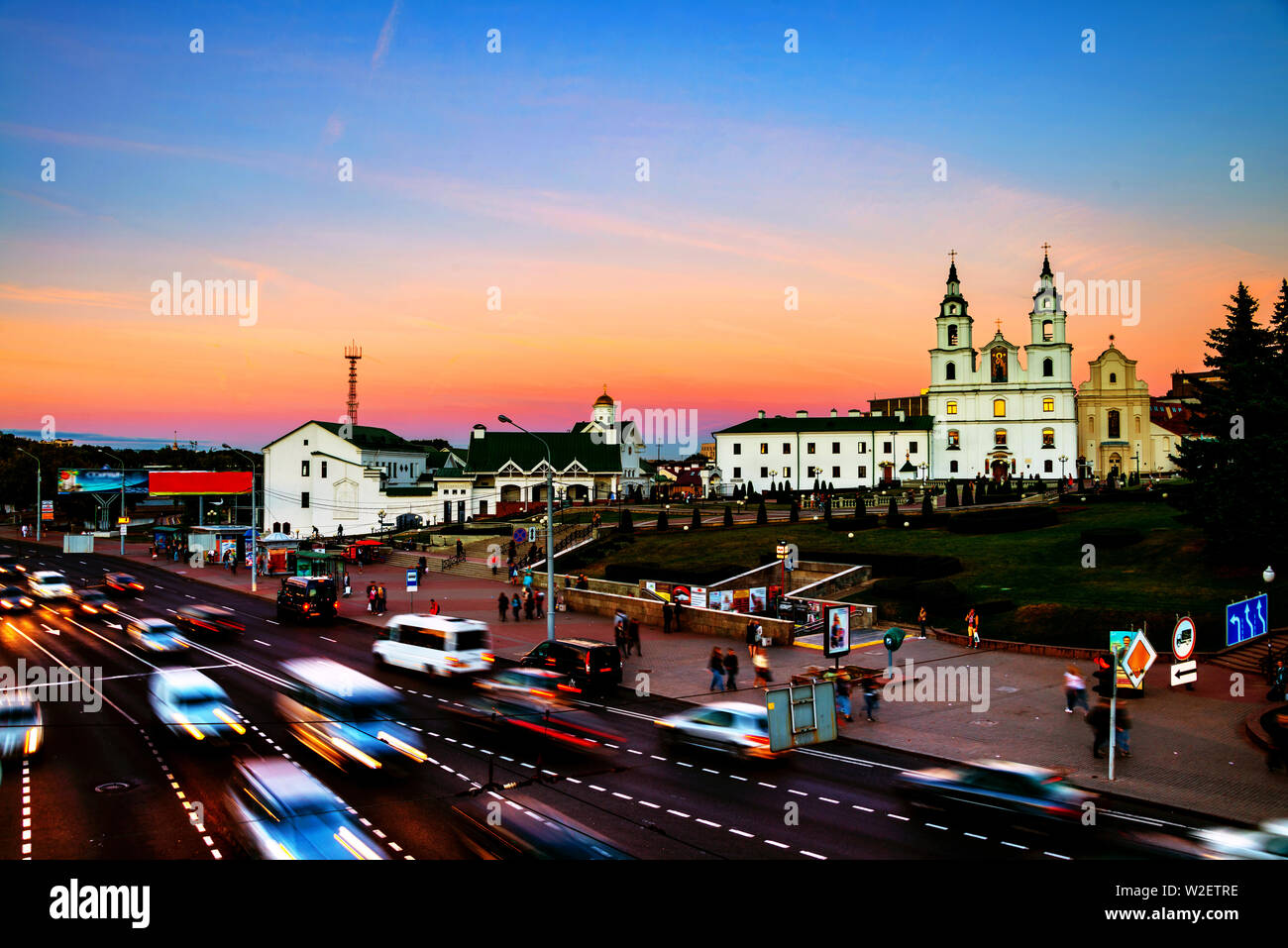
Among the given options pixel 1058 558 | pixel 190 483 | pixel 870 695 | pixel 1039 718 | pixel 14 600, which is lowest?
pixel 1039 718

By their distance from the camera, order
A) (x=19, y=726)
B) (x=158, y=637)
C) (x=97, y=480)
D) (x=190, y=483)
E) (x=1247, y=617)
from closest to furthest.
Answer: (x=1247, y=617)
(x=19, y=726)
(x=158, y=637)
(x=190, y=483)
(x=97, y=480)

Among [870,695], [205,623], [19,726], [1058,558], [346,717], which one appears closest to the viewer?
[19,726]

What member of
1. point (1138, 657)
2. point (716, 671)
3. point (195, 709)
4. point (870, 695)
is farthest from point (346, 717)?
point (1138, 657)

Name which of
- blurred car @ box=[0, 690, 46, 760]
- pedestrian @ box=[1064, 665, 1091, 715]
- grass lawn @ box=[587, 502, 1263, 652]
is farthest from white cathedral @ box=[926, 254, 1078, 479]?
blurred car @ box=[0, 690, 46, 760]

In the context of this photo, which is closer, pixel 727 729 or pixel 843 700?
pixel 727 729

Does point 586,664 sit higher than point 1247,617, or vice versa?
point 1247,617

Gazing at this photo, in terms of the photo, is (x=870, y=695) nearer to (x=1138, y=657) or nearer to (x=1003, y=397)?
(x=1138, y=657)
